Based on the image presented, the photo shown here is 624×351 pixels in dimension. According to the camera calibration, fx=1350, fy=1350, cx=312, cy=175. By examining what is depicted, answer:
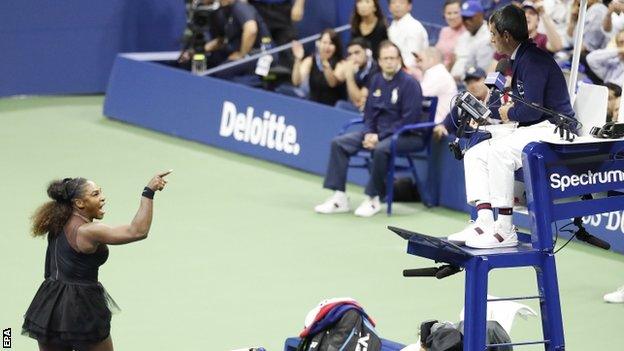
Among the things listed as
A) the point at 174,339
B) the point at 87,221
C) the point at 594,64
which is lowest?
the point at 174,339

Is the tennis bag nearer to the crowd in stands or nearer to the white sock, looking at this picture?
the white sock

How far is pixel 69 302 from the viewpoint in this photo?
25.0ft

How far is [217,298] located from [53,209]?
2.99 meters

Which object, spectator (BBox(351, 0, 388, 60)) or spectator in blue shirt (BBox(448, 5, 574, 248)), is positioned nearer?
spectator in blue shirt (BBox(448, 5, 574, 248))

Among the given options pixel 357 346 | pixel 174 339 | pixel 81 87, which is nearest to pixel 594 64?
pixel 174 339

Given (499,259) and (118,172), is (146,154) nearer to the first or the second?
(118,172)

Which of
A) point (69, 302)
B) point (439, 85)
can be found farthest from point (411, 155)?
point (69, 302)

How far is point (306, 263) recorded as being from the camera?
1162cm

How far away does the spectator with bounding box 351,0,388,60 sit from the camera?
1564cm

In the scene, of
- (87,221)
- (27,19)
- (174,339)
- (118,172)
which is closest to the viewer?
(87,221)

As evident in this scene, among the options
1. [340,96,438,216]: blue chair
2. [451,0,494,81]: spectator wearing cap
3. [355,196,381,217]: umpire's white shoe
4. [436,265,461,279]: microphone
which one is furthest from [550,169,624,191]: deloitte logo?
[451,0,494,81]: spectator wearing cap

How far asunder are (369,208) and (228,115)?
346 cm

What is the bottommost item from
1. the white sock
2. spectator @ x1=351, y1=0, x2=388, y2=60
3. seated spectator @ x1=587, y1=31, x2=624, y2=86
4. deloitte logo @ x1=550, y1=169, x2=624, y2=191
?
the white sock

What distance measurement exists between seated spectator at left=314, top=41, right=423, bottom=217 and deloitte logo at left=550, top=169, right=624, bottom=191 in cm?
553
